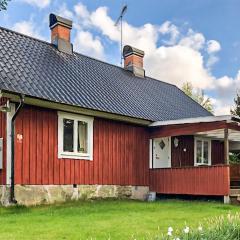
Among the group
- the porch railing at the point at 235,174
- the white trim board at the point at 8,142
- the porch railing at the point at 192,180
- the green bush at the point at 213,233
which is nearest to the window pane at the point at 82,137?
the white trim board at the point at 8,142

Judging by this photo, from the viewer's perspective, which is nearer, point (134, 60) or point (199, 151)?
point (199, 151)

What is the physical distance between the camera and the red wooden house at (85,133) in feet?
44.3

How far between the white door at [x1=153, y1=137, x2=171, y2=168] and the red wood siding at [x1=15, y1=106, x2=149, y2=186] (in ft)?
1.53

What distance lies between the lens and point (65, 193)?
14695 mm

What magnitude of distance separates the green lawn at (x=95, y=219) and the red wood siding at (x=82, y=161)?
1.05 meters

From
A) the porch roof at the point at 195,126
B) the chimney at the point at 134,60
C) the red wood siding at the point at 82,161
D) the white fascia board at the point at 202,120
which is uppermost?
the chimney at the point at 134,60

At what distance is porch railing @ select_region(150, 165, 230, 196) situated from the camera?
15.7 meters

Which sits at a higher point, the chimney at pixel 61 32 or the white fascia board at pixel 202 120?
the chimney at pixel 61 32

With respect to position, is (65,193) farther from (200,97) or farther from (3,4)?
(200,97)

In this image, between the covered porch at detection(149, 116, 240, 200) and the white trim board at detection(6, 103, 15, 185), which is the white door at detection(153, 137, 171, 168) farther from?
the white trim board at detection(6, 103, 15, 185)

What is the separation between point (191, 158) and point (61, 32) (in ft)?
24.7

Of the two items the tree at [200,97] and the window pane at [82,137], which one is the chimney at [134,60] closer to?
the window pane at [82,137]

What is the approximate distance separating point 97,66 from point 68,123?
5.99 meters

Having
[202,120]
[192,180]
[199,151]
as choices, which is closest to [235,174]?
[199,151]
